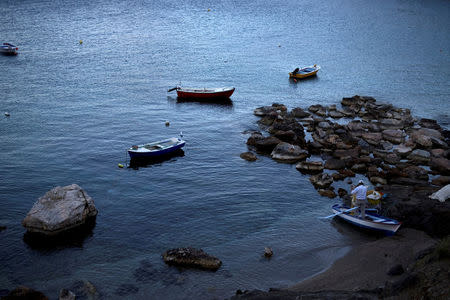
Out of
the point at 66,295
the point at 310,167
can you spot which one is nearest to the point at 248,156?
the point at 310,167

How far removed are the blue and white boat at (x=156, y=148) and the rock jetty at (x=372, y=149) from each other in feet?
26.3

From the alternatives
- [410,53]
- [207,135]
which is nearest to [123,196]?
[207,135]

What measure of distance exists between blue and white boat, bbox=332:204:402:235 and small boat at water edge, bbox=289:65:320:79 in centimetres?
4407

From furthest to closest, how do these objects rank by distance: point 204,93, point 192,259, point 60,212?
point 204,93, point 60,212, point 192,259

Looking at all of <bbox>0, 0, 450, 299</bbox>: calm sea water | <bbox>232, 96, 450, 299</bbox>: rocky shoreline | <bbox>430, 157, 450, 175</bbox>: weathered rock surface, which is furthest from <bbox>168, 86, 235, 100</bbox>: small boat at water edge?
<bbox>430, 157, 450, 175</bbox>: weathered rock surface

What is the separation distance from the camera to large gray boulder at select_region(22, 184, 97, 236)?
29484mm

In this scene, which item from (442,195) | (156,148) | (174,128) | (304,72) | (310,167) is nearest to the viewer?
(442,195)

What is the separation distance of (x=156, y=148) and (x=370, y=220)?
73.6 ft

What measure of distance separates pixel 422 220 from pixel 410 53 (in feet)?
239

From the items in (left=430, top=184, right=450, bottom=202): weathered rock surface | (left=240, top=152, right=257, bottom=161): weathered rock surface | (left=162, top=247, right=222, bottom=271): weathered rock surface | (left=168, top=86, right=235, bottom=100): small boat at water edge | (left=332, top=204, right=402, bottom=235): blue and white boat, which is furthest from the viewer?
(left=168, top=86, right=235, bottom=100): small boat at water edge

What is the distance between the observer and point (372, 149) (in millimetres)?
44281

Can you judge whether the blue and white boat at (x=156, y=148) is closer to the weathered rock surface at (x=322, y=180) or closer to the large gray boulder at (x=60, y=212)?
the large gray boulder at (x=60, y=212)

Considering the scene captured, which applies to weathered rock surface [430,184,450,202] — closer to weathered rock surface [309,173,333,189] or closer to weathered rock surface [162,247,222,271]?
weathered rock surface [309,173,333,189]

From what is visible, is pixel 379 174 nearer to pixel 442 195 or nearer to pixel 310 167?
pixel 310 167
